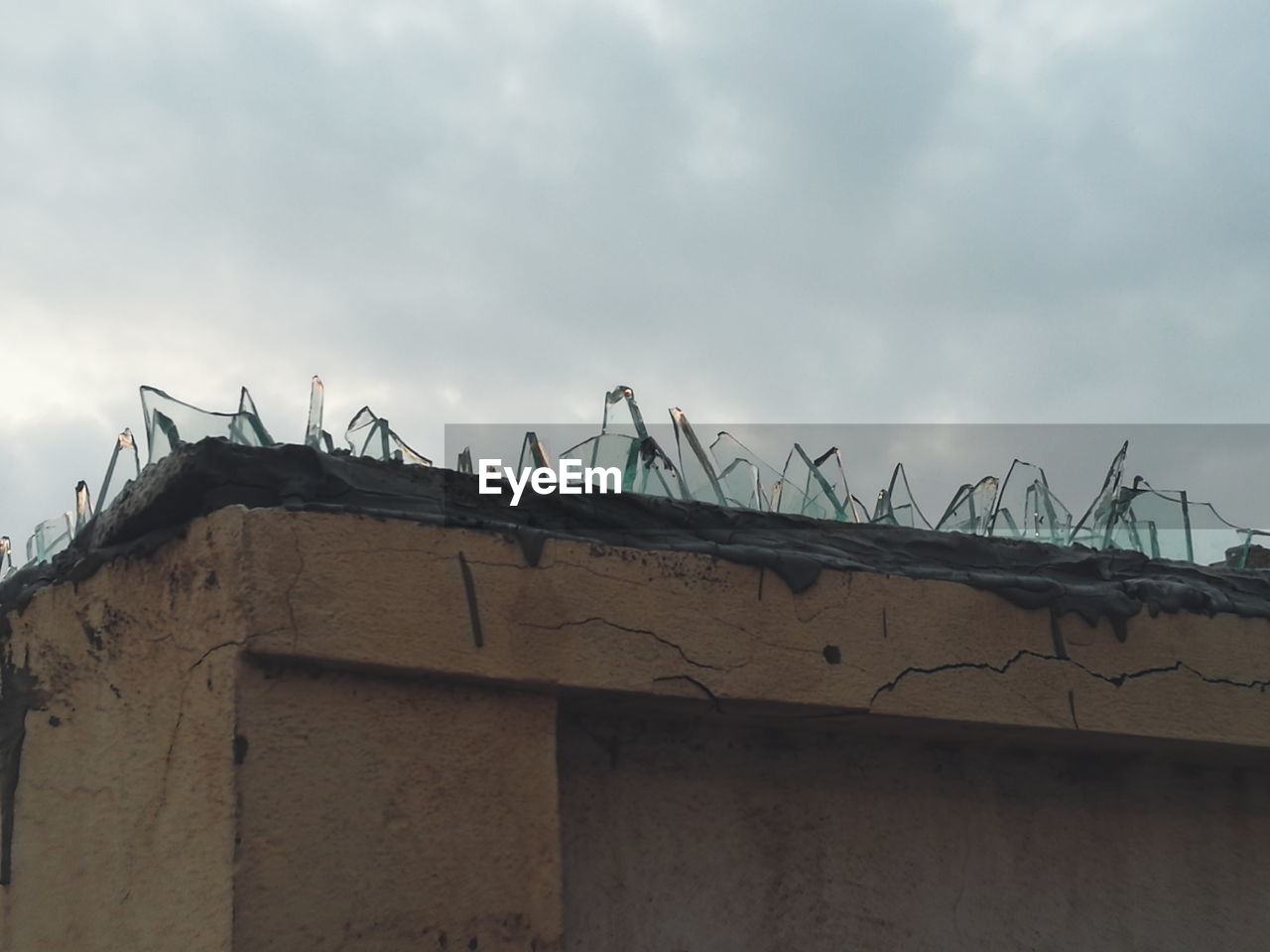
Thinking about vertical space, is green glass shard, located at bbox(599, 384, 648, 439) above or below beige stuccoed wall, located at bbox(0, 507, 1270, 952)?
above

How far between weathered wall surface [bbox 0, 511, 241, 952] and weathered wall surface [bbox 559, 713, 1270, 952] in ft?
2.26

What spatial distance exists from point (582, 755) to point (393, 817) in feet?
1.51

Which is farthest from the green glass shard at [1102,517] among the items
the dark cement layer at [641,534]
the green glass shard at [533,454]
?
the green glass shard at [533,454]

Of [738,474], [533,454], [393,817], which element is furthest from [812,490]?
[393,817]

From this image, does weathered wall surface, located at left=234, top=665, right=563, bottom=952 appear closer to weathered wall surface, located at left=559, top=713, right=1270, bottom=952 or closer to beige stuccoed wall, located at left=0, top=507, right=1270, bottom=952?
beige stuccoed wall, located at left=0, top=507, right=1270, bottom=952

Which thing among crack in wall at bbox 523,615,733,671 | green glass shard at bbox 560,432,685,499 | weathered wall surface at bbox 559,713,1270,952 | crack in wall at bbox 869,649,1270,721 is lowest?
weathered wall surface at bbox 559,713,1270,952

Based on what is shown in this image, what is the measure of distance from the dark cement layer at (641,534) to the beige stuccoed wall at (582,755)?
46mm

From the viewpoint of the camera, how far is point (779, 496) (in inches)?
116

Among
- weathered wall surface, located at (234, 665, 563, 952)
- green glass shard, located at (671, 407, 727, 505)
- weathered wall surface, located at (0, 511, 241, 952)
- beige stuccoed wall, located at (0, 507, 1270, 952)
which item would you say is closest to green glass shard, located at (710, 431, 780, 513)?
green glass shard, located at (671, 407, 727, 505)

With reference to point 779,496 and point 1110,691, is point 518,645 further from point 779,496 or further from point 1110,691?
point 1110,691

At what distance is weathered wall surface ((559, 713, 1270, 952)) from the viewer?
2482 mm

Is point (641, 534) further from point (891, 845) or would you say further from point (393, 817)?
point (891, 845)

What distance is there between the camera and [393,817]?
2.14m

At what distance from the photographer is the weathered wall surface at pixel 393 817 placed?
202 centimetres
